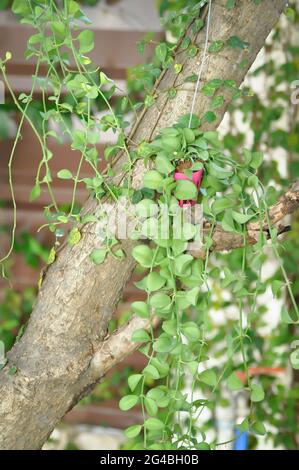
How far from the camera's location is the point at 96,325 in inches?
37.9

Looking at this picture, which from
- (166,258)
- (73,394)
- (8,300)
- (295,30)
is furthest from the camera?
(295,30)

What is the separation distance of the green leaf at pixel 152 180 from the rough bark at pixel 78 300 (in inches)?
3.2

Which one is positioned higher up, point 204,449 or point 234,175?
point 234,175

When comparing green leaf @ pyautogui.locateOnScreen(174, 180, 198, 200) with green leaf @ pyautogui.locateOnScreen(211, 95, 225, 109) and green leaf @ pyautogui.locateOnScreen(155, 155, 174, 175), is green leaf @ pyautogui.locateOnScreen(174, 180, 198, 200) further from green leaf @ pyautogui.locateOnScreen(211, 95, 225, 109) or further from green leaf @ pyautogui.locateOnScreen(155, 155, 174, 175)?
green leaf @ pyautogui.locateOnScreen(211, 95, 225, 109)

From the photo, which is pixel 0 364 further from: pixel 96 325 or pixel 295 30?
pixel 295 30

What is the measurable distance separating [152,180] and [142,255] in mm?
83

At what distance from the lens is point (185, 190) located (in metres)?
0.85

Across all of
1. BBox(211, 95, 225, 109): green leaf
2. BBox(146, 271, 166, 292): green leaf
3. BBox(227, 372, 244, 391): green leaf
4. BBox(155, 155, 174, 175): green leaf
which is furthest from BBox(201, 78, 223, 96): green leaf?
BBox(227, 372, 244, 391): green leaf

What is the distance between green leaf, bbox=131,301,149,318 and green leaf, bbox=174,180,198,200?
0.42 ft

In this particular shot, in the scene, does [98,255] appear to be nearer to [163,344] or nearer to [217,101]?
[163,344]

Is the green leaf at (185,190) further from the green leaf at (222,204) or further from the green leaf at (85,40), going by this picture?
the green leaf at (85,40)

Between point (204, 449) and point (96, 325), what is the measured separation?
0.20 meters

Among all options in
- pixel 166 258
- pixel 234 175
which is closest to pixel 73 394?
pixel 166 258

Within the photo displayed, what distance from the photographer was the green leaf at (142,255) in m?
0.86
